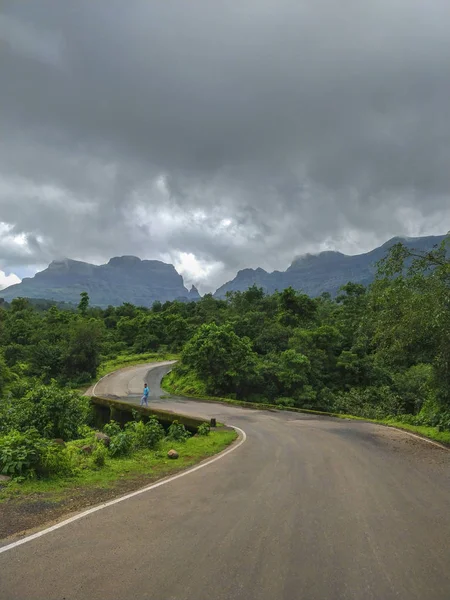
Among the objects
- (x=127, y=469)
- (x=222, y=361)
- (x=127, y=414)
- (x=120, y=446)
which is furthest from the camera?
(x=222, y=361)

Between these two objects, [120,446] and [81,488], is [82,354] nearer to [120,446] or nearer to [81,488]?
[120,446]

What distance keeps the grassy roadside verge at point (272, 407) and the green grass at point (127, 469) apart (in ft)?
27.6

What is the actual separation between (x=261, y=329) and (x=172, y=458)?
33.7 meters

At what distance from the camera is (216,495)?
734 cm

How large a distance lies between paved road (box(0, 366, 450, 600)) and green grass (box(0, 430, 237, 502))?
1301 mm

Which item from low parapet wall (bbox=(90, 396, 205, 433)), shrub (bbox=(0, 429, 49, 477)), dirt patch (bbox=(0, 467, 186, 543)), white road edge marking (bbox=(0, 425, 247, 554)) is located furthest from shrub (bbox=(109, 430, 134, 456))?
low parapet wall (bbox=(90, 396, 205, 433))

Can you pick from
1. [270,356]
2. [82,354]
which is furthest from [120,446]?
[82,354]

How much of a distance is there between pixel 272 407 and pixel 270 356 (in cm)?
904

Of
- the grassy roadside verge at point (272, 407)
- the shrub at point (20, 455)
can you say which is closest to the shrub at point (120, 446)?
the shrub at point (20, 455)

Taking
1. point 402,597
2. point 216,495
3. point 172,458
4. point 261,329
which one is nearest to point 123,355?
point 261,329

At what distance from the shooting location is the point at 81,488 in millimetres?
7629

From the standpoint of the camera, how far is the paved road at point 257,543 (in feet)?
13.0

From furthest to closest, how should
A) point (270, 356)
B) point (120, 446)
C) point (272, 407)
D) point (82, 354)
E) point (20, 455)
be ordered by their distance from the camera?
point (82, 354), point (270, 356), point (272, 407), point (120, 446), point (20, 455)

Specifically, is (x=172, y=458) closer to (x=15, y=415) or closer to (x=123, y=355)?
(x=15, y=415)
